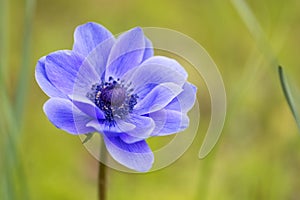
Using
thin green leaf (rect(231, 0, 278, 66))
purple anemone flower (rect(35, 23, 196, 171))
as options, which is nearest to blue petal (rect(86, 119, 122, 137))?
purple anemone flower (rect(35, 23, 196, 171))

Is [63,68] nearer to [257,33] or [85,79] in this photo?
[85,79]

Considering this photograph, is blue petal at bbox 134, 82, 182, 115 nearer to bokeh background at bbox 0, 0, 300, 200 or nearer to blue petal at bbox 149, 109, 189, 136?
blue petal at bbox 149, 109, 189, 136

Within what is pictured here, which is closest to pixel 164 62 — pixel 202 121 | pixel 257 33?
pixel 257 33

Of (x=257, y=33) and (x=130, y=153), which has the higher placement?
(x=257, y=33)

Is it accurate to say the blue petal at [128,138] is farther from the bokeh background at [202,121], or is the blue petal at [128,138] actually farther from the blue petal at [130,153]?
the bokeh background at [202,121]

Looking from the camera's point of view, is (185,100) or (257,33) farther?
(257,33)

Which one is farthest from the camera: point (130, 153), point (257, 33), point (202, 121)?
point (202, 121)

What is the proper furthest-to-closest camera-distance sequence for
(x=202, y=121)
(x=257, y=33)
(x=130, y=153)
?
(x=202, y=121)
(x=257, y=33)
(x=130, y=153)

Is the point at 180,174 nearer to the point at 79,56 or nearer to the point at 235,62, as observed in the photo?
the point at 235,62
